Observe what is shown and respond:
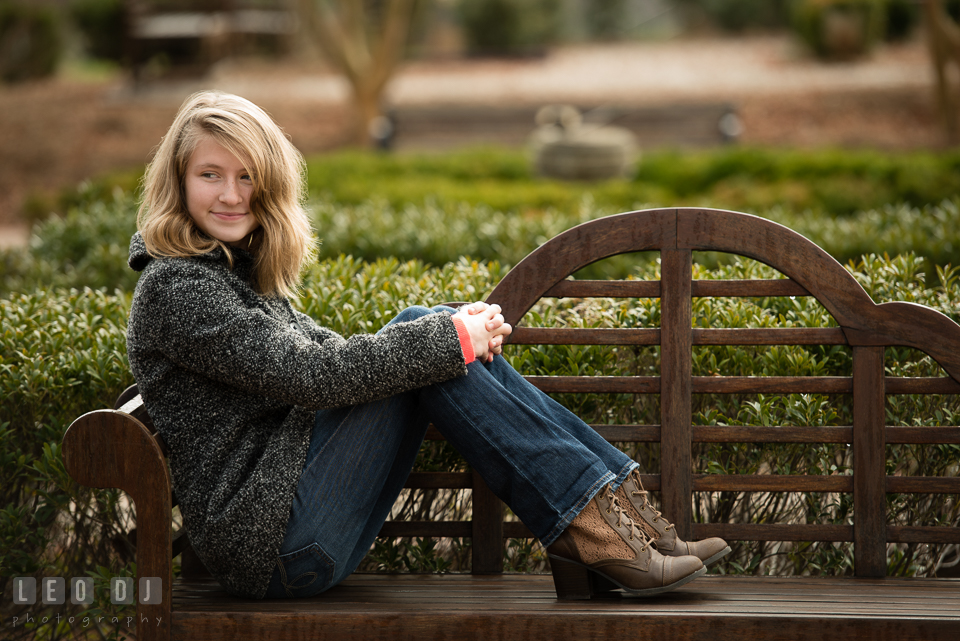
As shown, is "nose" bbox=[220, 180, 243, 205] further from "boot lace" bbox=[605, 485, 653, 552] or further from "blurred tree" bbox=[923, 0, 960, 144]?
"blurred tree" bbox=[923, 0, 960, 144]

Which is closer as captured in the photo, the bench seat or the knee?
the bench seat

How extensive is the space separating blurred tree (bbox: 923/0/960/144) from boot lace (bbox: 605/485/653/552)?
10566 millimetres

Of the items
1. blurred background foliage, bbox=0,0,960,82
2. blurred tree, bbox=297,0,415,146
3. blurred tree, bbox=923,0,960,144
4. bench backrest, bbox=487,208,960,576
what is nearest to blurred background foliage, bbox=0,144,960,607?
bench backrest, bbox=487,208,960,576

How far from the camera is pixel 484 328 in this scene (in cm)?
196

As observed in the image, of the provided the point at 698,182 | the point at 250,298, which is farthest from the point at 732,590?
the point at 698,182

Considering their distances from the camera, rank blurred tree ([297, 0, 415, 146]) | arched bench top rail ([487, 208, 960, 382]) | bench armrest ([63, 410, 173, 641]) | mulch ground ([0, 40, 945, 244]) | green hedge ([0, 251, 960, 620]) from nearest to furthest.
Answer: bench armrest ([63, 410, 173, 641])
arched bench top rail ([487, 208, 960, 382])
green hedge ([0, 251, 960, 620])
blurred tree ([297, 0, 415, 146])
mulch ground ([0, 40, 945, 244])

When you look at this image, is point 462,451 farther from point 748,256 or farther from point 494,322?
point 748,256

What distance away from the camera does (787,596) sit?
1963 millimetres

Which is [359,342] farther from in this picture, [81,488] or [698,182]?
[698,182]

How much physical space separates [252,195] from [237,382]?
0.45m

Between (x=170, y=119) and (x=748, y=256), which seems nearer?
(x=748, y=256)

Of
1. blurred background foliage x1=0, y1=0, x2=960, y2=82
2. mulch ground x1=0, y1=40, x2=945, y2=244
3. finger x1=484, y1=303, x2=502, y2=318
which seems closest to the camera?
finger x1=484, y1=303, x2=502, y2=318

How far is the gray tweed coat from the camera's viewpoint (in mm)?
1837

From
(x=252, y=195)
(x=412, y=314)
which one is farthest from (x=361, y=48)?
(x=412, y=314)
